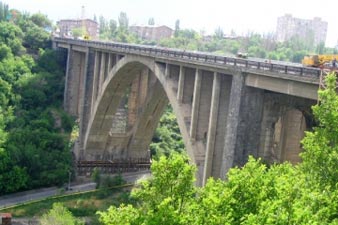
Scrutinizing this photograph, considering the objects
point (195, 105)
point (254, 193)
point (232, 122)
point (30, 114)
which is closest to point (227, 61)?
point (195, 105)

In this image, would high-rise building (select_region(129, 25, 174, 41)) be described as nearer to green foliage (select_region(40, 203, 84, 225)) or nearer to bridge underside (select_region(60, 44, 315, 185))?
bridge underside (select_region(60, 44, 315, 185))

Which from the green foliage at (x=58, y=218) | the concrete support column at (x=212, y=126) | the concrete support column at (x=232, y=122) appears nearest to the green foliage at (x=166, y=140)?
the green foliage at (x=58, y=218)

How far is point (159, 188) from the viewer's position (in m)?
16.0

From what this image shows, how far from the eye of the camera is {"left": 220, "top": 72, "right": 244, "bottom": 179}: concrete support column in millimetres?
24581

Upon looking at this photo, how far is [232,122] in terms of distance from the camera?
24875mm

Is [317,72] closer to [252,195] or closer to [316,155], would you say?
[316,155]

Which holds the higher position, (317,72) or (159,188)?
(317,72)

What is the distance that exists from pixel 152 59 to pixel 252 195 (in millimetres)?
24330

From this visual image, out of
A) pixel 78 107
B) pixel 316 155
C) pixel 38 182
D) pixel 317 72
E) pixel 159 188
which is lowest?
pixel 38 182

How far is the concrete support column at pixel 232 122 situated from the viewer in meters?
24.6

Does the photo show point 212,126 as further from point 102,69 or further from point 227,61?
point 102,69

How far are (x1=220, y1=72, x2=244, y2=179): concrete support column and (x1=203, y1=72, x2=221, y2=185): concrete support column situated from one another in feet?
5.54

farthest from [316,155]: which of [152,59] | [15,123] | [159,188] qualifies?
[15,123]

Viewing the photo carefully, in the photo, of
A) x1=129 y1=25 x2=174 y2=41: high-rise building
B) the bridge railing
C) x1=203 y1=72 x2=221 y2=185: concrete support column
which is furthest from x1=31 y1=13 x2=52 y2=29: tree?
x1=203 y1=72 x2=221 y2=185: concrete support column
